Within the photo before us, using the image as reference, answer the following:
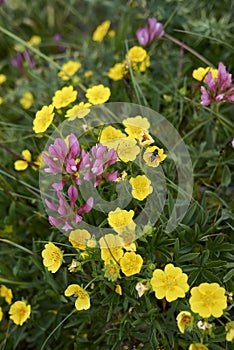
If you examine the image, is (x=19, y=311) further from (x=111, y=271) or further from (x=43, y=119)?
(x=43, y=119)

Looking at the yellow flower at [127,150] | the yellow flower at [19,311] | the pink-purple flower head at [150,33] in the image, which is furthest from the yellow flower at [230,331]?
the pink-purple flower head at [150,33]

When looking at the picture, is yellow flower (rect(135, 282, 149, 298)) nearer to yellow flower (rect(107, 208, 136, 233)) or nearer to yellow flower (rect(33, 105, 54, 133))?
yellow flower (rect(107, 208, 136, 233))

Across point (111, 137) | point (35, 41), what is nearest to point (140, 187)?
point (111, 137)

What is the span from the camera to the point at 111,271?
1.11 meters

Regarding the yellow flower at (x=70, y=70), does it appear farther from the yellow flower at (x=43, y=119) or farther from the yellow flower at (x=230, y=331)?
the yellow flower at (x=230, y=331)

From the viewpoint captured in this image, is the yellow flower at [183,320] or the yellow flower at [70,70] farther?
the yellow flower at [70,70]

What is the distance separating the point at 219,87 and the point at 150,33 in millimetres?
391

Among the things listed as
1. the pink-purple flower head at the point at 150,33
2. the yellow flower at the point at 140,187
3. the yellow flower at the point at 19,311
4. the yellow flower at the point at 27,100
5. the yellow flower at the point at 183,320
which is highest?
the pink-purple flower head at the point at 150,33

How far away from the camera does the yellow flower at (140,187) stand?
1146 mm

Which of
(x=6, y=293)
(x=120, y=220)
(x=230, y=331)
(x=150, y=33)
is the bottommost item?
(x=6, y=293)

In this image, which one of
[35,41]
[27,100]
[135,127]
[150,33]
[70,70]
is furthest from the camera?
[35,41]

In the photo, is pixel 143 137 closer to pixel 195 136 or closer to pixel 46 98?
pixel 195 136

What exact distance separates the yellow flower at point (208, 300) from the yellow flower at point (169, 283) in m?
0.03

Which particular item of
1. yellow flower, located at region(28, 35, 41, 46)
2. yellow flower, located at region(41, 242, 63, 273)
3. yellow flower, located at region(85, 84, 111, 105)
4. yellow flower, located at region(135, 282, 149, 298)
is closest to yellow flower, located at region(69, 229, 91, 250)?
A: yellow flower, located at region(41, 242, 63, 273)
